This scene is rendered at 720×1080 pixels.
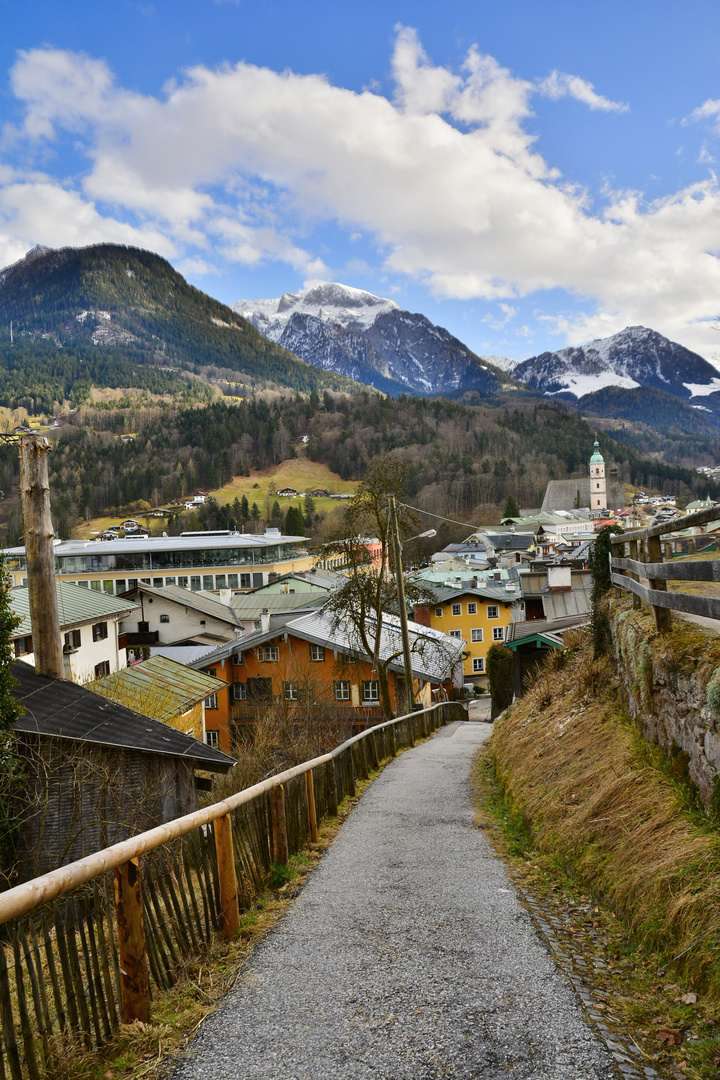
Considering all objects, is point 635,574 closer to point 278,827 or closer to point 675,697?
point 675,697

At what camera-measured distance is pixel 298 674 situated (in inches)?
1359

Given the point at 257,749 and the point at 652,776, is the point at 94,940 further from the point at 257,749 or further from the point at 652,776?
the point at 257,749

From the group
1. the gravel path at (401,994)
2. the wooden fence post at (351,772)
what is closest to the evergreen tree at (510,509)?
the wooden fence post at (351,772)

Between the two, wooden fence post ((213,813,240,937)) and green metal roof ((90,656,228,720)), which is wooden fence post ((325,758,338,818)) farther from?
green metal roof ((90,656,228,720))

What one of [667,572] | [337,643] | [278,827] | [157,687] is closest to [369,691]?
[337,643]

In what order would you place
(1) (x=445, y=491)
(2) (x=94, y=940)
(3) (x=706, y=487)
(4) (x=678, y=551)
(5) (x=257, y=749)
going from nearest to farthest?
(2) (x=94, y=940) < (4) (x=678, y=551) < (5) (x=257, y=749) < (1) (x=445, y=491) < (3) (x=706, y=487)

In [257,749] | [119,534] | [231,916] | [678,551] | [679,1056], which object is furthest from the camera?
[119,534]

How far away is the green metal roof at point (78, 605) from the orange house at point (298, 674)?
580 cm

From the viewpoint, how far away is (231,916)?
4781 millimetres

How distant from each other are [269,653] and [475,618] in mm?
25412

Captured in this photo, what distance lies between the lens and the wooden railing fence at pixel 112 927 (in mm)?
3074

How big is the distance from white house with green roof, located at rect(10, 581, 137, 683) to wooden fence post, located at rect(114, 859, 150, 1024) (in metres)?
27.8

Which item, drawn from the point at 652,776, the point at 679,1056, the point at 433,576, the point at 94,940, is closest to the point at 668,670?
the point at 652,776

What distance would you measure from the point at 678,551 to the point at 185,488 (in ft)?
582
